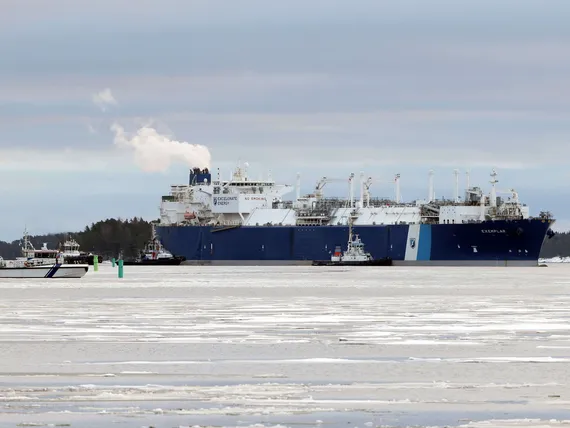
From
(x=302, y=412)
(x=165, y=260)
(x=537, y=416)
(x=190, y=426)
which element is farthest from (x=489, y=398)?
(x=165, y=260)

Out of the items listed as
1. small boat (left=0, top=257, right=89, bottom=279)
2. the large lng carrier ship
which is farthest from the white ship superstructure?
small boat (left=0, top=257, right=89, bottom=279)

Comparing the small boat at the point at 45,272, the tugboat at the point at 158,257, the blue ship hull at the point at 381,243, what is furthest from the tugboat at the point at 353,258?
the small boat at the point at 45,272

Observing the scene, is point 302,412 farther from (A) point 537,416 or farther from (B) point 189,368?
(B) point 189,368

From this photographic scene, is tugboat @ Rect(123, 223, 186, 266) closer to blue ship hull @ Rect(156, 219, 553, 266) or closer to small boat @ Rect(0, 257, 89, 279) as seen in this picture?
blue ship hull @ Rect(156, 219, 553, 266)

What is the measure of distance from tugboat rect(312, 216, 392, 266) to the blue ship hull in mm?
3211

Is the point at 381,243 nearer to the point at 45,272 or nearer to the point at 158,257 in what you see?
the point at 158,257

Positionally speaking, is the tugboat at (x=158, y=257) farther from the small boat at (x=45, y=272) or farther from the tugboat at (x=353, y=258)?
the small boat at (x=45, y=272)

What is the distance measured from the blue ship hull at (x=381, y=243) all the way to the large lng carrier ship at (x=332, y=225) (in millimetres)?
95

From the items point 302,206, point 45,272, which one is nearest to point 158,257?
point 302,206

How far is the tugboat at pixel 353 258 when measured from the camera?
122 m

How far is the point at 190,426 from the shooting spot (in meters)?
12.8

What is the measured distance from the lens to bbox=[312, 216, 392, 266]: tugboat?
12166cm

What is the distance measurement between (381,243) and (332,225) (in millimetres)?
5858

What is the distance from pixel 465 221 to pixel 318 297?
297 feet
